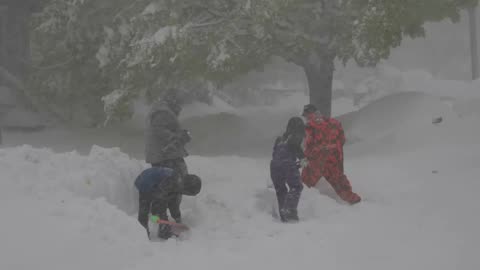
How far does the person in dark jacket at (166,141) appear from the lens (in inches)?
248

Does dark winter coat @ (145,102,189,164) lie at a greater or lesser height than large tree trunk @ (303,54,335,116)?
greater

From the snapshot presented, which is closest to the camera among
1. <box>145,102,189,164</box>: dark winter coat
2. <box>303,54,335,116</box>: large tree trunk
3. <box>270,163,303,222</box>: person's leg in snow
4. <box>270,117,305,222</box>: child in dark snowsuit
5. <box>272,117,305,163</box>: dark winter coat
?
<box>145,102,189,164</box>: dark winter coat

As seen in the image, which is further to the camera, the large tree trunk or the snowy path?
the large tree trunk

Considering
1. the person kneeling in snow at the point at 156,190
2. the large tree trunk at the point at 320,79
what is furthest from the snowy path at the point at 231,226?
the large tree trunk at the point at 320,79

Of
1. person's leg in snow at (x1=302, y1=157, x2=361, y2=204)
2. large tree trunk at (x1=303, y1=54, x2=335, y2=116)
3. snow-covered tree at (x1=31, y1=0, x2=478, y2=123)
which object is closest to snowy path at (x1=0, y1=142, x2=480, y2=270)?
person's leg in snow at (x1=302, y1=157, x2=361, y2=204)

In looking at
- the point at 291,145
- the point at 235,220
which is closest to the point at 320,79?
the point at 291,145

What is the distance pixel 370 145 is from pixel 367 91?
23291mm

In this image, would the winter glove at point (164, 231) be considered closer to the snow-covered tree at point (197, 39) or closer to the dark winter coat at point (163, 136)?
the dark winter coat at point (163, 136)

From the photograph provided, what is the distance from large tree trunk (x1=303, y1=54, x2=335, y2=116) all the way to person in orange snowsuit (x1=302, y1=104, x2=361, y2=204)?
236 inches

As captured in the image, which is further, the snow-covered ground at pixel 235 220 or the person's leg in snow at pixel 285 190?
the person's leg in snow at pixel 285 190

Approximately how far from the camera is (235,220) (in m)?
6.58

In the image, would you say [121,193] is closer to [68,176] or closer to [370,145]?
[68,176]

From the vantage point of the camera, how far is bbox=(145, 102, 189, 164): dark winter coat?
20.7 feet

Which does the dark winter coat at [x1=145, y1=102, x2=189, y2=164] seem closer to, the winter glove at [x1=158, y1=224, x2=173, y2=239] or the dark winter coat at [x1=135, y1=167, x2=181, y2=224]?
the dark winter coat at [x1=135, y1=167, x2=181, y2=224]
